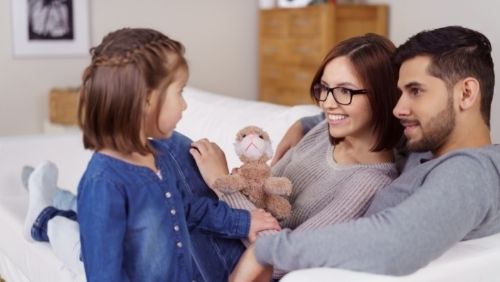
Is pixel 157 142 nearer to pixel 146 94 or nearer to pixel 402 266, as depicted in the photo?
pixel 146 94

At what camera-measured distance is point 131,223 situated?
121 centimetres

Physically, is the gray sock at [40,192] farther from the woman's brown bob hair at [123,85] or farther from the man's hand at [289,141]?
the woman's brown bob hair at [123,85]

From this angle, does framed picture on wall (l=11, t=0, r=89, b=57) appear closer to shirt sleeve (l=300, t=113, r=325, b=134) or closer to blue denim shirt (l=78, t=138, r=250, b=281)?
shirt sleeve (l=300, t=113, r=325, b=134)

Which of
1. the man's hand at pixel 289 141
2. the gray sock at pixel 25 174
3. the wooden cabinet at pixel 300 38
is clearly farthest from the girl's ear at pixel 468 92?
the wooden cabinet at pixel 300 38

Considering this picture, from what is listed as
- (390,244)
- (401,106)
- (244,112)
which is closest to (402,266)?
(390,244)

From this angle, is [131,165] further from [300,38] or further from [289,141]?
[300,38]

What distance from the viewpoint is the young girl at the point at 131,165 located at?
1.16 meters

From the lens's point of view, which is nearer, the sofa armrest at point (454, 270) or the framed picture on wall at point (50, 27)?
the sofa armrest at point (454, 270)

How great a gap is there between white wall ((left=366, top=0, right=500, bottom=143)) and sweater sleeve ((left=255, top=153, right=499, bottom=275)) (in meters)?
2.22

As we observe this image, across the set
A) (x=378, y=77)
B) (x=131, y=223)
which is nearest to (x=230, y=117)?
(x=378, y=77)

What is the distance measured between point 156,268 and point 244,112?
1378 millimetres

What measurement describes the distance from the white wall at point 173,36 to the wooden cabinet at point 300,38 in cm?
21

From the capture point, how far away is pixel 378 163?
61.9 inches

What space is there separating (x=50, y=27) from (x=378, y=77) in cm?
353
